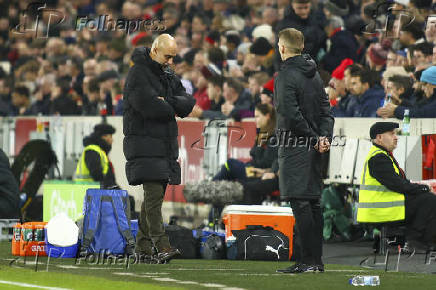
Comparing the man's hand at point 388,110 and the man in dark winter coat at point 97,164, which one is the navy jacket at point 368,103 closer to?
the man's hand at point 388,110

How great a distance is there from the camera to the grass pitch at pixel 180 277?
10414 millimetres

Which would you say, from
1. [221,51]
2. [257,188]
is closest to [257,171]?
[257,188]

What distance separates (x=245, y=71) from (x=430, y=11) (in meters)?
3.71

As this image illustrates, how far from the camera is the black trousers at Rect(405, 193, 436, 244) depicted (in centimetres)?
1415

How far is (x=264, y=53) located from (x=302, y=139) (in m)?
9.14

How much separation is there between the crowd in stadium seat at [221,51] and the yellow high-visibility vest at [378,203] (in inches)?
73.9

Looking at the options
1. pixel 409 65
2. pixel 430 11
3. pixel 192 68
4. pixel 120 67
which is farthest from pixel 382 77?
pixel 120 67

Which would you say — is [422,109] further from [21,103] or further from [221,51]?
[21,103]

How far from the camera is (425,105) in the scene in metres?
16.0

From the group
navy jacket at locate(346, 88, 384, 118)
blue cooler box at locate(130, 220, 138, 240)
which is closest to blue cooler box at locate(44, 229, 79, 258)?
blue cooler box at locate(130, 220, 138, 240)

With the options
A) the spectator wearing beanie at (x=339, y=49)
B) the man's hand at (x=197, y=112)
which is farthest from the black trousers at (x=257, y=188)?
the spectator wearing beanie at (x=339, y=49)

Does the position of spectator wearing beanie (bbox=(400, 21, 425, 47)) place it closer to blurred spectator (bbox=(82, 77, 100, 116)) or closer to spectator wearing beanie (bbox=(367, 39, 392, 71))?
spectator wearing beanie (bbox=(367, 39, 392, 71))

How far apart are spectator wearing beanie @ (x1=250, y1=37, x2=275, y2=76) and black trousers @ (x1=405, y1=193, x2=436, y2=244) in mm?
6505

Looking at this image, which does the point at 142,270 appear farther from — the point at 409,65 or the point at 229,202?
the point at 409,65
